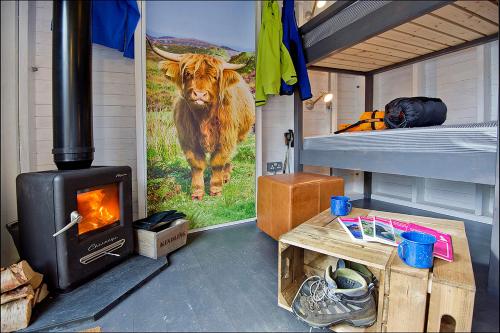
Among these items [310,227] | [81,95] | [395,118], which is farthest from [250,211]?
[81,95]

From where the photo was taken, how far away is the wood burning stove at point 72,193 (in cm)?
112

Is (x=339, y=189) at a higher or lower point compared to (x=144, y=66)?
lower

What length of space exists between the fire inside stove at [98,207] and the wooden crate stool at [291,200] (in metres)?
0.99

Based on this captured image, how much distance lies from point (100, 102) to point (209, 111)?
0.79 meters

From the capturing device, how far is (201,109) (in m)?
2.01

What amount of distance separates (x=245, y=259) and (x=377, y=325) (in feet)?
2.67

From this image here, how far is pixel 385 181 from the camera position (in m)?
2.98

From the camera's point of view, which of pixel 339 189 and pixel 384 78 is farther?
pixel 384 78

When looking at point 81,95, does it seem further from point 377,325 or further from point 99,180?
point 377,325

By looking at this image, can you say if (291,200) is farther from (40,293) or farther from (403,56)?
(403,56)

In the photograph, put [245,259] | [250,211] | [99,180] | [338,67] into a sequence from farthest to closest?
[338,67] → [250,211] → [245,259] → [99,180]

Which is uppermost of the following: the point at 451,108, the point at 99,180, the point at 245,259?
the point at 451,108

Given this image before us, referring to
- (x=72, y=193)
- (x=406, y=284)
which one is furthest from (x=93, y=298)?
(x=406, y=284)

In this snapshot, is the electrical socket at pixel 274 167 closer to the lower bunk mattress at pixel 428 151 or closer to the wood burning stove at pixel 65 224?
the lower bunk mattress at pixel 428 151
